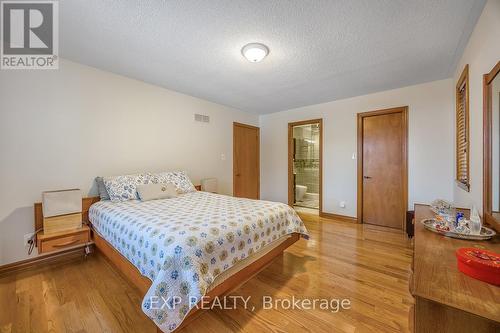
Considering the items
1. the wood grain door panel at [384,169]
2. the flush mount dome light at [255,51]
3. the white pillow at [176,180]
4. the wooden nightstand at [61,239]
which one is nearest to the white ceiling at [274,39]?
the flush mount dome light at [255,51]

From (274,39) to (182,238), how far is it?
2.02 metres

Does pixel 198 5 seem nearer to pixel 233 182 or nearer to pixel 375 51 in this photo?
pixel 375 51

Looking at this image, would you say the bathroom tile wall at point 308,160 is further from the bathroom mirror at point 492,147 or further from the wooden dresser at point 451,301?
the wooden dresser at point 451,301

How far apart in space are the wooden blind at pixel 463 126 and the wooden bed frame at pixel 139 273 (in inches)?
78.3

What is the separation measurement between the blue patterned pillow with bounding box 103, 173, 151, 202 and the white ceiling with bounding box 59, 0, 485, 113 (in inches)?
57.9

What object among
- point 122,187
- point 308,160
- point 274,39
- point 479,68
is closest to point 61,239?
point 122,187

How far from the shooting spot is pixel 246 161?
505 cm

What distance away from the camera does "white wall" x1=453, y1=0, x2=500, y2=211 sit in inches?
57.3

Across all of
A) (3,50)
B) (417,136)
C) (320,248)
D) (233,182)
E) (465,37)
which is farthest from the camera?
(233,182)

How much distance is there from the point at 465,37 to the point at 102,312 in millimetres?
4093

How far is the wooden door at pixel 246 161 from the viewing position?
475 centimetres

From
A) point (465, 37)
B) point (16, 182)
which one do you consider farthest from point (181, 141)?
point (465, 37)

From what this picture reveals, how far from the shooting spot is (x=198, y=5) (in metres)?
1.63

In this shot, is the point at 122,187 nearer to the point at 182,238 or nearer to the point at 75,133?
the point at 75,133
